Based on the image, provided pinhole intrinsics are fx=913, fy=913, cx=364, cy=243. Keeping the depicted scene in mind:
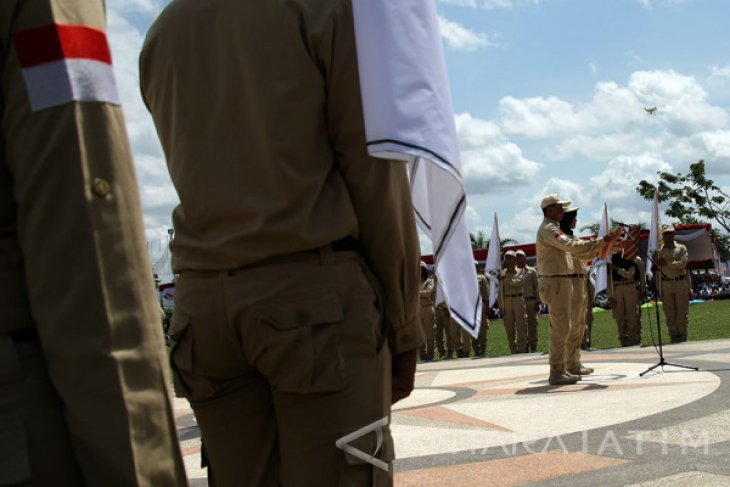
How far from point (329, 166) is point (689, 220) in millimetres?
57942

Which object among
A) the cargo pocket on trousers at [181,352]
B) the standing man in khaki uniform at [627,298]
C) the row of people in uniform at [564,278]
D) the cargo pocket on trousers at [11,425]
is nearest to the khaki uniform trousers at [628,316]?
the standing man in khaki uniform at [627,298]

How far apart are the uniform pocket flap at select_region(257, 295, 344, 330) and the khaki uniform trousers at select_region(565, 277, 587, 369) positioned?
7.58 metres

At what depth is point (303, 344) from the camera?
2201 mm

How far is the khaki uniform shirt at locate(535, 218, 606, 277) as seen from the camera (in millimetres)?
8694

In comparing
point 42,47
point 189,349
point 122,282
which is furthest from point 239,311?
point 42,47

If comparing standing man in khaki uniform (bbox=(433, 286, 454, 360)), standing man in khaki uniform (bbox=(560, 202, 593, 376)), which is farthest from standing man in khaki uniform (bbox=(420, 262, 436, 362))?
standing man in khaki uniform (bbox=(560, 202, 593, 376))

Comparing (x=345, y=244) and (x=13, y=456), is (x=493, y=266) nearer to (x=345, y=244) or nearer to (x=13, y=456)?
(x=345, y=244)

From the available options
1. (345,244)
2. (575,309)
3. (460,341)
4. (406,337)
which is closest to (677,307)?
(460,341)

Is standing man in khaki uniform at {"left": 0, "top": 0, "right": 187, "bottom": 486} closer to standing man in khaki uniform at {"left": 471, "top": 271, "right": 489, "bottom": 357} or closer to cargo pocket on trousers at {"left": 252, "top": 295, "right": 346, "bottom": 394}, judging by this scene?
cargo pocket on trousers at {"left": 252, "top": 295, "right": 346, "bottom": 394}

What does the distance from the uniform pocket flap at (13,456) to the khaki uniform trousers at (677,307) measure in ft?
53.1

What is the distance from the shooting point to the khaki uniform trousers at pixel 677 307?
16422mm

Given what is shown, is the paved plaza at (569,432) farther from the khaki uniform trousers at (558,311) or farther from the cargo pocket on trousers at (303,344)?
the cargo pocket on trousers at (303,344)

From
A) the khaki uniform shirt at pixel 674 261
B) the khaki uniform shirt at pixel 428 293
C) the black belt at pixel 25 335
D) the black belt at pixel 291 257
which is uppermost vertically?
the khaki uniform shirt at pixel 674 261

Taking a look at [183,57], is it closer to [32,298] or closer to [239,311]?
[239,311]
